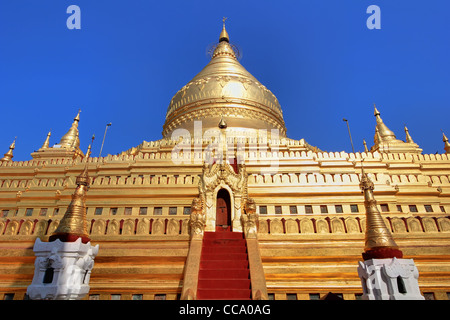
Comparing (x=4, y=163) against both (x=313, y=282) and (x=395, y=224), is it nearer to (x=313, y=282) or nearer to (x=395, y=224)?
(x=313, y=282)

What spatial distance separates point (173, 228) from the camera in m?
10.8

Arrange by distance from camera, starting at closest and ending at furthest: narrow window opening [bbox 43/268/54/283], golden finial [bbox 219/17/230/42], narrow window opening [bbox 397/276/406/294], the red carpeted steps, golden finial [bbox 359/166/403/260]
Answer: narrow window opening [bbox 397/276/406/294], narrow window opening [bbox 43/268/54/283], golden finial [bbox 359/166/403/260], the red carpeted steps, golden finial [bbox 219/17/230/42]

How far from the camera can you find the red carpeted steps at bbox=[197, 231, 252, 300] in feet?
25.1

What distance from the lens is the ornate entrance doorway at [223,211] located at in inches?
471

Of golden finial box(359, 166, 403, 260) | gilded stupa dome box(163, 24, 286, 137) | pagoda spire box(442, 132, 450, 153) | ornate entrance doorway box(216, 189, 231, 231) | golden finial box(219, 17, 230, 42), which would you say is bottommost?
golden finial box(359, 166, 403, 260)

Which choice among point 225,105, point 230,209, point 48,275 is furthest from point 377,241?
point 225,105

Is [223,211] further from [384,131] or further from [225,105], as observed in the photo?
[384,131]

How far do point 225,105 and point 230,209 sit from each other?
1573 centimetres

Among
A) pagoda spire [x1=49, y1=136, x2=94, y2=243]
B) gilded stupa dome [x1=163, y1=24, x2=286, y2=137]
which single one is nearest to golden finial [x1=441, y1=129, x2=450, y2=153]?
gilded stupa dome [x1=163, y1=24, x2=286, y2=137]

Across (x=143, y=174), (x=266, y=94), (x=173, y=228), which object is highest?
(x=266, y=94)

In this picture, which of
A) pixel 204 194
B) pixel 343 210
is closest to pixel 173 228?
pixel 204 194

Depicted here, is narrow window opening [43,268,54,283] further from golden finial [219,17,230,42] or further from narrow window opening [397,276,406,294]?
golden finial [219,17,230,42]

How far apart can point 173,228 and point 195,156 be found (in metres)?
8.41

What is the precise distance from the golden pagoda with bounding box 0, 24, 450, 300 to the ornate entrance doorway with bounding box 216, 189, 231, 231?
0.05m
